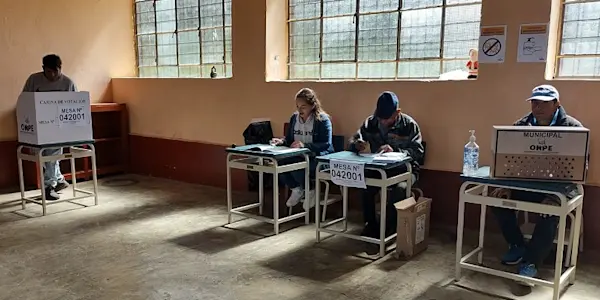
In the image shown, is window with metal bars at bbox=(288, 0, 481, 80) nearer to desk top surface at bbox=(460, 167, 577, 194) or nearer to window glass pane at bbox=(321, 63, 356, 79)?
window glass pane at bbox=(321, 63, 356, 79)

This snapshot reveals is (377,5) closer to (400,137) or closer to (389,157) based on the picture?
(400,137)

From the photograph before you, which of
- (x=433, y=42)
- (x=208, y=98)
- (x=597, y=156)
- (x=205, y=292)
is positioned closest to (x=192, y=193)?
(x=208, y=98)

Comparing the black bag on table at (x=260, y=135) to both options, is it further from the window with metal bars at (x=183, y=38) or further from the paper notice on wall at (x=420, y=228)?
the paper notice on wall at (x=420, y=228)

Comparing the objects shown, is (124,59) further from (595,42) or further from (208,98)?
(595,42)

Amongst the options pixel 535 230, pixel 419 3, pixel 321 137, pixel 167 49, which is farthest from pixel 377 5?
pixel 167 49

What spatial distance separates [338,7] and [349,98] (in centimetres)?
89

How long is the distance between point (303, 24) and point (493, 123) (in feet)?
7.03

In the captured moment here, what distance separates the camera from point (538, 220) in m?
3.05

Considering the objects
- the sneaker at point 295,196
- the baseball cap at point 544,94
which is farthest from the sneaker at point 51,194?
the baseball cap at point 544,94

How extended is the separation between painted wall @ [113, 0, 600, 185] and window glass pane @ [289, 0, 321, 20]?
29 centimetres

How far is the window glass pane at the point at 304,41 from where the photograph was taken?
4.83 m

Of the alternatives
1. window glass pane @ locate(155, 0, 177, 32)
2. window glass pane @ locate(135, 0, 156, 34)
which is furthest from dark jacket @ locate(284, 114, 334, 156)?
window glass pane @ locate(135, 0, 156, 34)

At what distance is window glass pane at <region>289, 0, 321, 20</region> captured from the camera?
477cm

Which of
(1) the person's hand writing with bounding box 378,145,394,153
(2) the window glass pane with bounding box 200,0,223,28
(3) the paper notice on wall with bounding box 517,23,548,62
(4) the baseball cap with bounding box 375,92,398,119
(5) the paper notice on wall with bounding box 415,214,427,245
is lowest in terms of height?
(5) the paper notice on wall with bounding box 415,214,427,245
